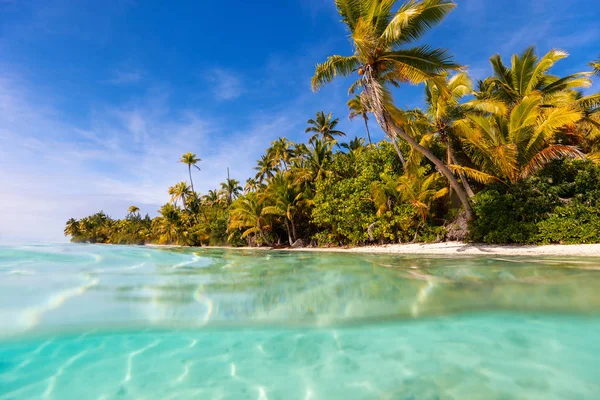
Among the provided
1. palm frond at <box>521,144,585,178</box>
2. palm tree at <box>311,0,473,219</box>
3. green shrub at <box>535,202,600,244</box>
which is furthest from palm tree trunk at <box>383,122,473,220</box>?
green shrub at <box>535,202,600,244</box>

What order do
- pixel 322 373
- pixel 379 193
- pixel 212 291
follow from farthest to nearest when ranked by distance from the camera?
pixel 379 193 → pixel 212 291 → pixel 322 373

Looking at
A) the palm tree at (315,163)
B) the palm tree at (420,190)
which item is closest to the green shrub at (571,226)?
the palm tree at (420,190)

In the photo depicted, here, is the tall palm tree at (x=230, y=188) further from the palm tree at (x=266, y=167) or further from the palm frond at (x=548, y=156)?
the palm frond at (x=548, y=156)

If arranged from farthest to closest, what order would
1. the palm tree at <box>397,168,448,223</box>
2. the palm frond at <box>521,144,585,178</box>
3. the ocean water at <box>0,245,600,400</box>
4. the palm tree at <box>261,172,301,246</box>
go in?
the palm tree at <box>261,172,301,246</box>, the palm tree at <box>397,168,448,223</box>, the palm frond at <box>521,144,585,178</box>, the ocean water at <box>0,245,600,400</box>

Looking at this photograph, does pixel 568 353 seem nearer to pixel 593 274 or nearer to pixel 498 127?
pixel 593 274

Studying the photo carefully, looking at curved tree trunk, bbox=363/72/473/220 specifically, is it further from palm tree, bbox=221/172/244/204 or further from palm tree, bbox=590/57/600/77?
palm tree, bbox=221/172/244/204

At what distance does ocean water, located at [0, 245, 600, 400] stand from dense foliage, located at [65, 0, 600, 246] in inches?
338

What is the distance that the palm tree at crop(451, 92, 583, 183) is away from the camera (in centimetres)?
1167

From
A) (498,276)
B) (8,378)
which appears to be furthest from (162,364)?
(498,276)

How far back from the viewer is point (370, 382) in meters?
2.19

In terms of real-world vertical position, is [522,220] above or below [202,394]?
above

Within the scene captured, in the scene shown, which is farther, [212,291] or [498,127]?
[498,127]

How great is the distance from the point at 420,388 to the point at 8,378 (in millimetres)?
3257

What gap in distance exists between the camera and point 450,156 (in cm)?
1517
